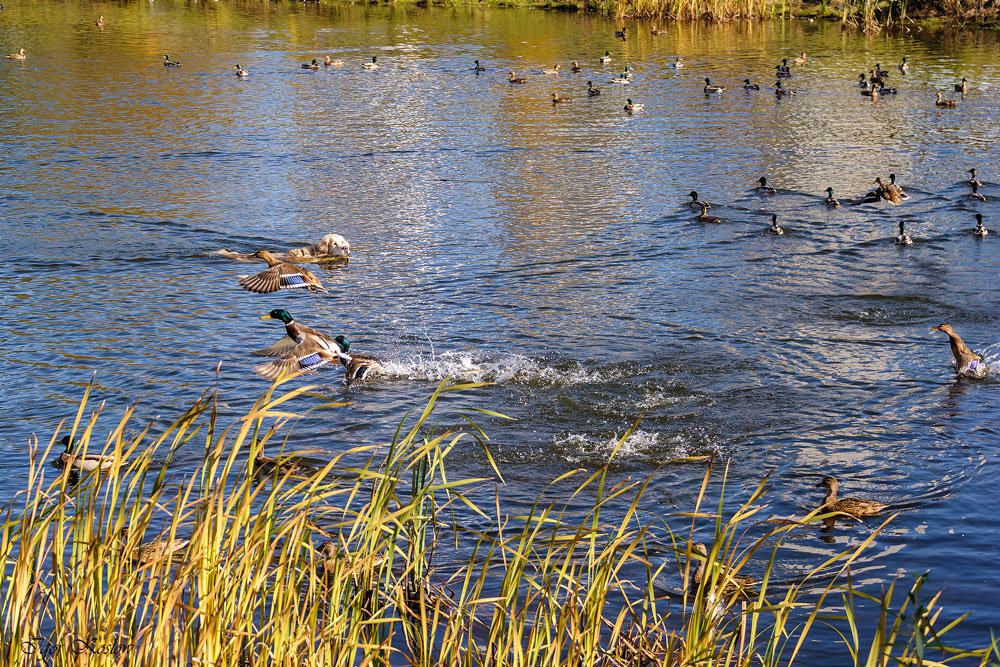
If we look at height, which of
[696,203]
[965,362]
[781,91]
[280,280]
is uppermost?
[781,91]

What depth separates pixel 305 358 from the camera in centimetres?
929

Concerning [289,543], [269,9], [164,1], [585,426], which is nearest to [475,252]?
[585,426]

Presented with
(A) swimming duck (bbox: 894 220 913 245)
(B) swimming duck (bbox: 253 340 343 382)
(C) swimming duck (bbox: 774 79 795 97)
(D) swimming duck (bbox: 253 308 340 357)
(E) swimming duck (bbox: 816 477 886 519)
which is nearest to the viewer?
(E) swimming duck (bbox: 816 477 886 519)

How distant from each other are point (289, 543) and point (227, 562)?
0.79 feet

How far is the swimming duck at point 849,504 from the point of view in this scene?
6801 mm

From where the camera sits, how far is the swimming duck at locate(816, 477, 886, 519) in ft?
22.3

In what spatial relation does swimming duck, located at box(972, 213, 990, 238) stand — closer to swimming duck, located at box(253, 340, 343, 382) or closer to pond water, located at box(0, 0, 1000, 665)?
pond water, located at box(0, 0, 1000, 665)

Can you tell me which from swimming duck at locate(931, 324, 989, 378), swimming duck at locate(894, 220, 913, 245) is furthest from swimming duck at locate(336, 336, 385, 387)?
swimming duck at locate(894, 220, 913, 245)

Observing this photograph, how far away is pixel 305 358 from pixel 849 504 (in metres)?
4.68

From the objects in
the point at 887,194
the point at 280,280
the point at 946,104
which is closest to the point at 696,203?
the point at 887,194

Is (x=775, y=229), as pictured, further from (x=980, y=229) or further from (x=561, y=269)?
(x=561, y=269)

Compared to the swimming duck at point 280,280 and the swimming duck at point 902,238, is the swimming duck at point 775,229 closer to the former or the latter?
the swimming duck at point 902,238

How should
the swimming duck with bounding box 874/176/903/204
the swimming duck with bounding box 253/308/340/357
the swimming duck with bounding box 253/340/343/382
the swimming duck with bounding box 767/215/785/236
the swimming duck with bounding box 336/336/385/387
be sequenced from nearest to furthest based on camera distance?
the swimming duck with bounding box 253/340/343/382, the swimming duck with bounding box 336/336/385/387, the swimming duck with bounding box 253/308/340/357, the swimming duck with bounding box 767/215/785/236, the swimming duck with bounding box 874/176/903/204

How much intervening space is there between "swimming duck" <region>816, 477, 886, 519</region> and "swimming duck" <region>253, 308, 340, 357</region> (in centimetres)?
446
